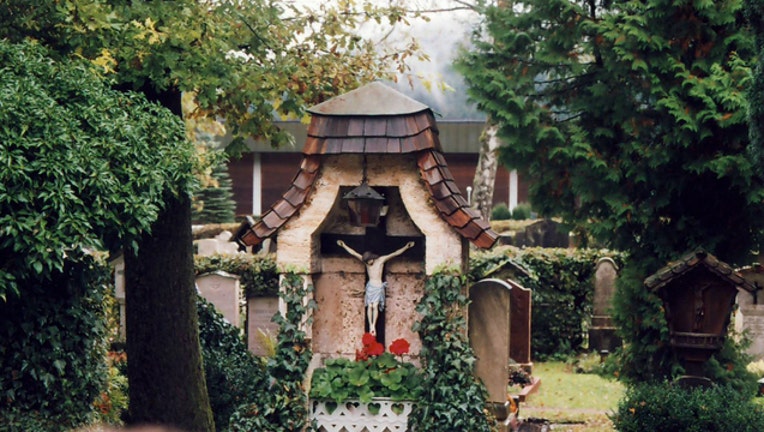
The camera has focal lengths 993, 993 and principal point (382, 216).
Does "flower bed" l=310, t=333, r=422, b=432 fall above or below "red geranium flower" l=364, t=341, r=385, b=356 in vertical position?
below

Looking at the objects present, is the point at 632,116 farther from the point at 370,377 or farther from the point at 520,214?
the point at 520,214

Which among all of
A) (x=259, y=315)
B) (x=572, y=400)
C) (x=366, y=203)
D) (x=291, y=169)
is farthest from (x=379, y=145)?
(x=291, y=169)

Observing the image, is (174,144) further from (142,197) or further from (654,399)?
(654,399)

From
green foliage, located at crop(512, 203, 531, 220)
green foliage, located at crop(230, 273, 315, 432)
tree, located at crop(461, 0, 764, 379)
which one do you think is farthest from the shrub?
green foliage, located at crop(512, 203, 531, 220)

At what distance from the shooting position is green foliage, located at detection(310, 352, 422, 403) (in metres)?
10.5

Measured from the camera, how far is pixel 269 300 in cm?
Answer: 1738

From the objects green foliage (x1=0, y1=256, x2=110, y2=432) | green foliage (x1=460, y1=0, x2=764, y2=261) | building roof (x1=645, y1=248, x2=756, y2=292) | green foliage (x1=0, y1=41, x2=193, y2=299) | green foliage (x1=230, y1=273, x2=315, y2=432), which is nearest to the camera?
green foliage (x1=0, y1=41, x2=193, y2=299)

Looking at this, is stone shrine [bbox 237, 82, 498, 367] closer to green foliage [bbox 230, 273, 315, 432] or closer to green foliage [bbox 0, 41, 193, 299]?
green foliage [bbox 230, 273, 315, 432]

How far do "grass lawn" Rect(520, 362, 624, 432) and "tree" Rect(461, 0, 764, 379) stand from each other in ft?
3.36

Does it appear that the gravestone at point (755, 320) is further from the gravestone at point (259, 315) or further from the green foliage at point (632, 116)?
the gravestone at point (259, 315)

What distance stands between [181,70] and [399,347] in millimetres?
3852

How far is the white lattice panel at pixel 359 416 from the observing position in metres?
10.5

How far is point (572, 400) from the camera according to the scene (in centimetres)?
1484

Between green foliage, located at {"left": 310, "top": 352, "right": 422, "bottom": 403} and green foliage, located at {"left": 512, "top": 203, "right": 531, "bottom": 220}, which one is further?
green foliage, located at {"left": 512, "top": 203, "right": 531, "bottom": 220}
